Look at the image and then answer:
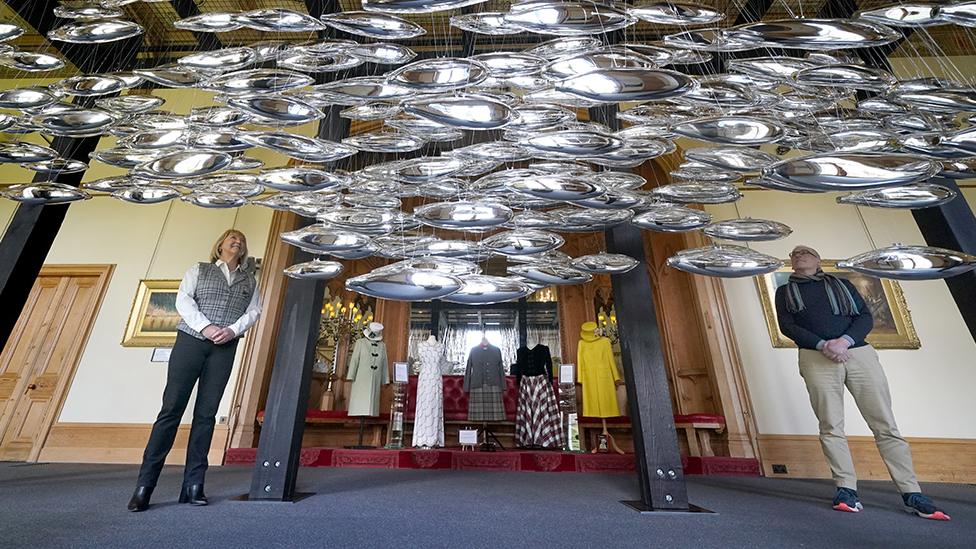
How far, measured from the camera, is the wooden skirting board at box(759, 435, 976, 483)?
3.18m

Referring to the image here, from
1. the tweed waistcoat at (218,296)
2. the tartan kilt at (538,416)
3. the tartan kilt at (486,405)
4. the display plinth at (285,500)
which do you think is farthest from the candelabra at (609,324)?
the tweed waistcoat at (218,296)

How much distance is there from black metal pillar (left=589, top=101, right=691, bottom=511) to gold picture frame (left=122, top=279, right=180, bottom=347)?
4.11 m

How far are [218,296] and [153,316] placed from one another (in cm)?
285

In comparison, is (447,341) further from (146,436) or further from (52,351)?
(52,351)

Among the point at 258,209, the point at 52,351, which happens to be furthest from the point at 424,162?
the point at 52,351

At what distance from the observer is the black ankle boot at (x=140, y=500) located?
69.4 inches

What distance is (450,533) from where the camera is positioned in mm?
1487

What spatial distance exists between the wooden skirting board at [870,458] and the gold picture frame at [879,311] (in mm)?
747

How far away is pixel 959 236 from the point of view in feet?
6.95

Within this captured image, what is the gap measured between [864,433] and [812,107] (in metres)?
3.08

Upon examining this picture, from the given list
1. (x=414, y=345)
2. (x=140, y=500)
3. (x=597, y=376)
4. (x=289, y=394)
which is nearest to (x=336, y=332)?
(x=414, y=345)

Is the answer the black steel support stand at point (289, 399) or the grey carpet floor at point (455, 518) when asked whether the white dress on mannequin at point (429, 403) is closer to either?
the grey carpet floor at point (455, 518)

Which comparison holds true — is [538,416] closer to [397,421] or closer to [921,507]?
[397,421]

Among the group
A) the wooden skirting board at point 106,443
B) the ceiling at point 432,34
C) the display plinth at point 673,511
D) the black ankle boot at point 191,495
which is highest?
the ceiling at point 432,34
